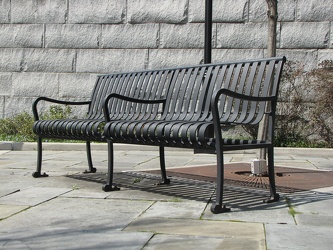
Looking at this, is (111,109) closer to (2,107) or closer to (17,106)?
(17,106)

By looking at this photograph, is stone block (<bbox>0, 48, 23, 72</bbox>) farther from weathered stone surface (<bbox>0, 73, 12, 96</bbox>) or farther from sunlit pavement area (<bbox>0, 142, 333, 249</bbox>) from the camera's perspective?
sunlit pavement area (<bbox>0, 142, 333, 249</bbox>)

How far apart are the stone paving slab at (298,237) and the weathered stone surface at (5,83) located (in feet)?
28.7

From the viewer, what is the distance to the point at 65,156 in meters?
8.41

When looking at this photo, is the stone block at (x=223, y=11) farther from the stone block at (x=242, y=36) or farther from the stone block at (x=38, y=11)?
the stone block at (x=38, y=11)

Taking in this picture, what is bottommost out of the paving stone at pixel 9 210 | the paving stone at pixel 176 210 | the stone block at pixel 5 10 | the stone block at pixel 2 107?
the paving stone at pixel 9 210

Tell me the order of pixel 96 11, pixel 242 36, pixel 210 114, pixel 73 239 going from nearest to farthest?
pixel 73 239
pixel 210 114
pixel 242 36
pixel 96 11

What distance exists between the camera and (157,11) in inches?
411

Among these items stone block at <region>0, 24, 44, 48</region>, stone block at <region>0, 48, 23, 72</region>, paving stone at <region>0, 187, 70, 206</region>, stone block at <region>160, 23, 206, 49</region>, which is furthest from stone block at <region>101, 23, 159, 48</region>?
paving stone at <region>0, 187, 70, 206</region>

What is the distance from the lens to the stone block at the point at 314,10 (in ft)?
32.2

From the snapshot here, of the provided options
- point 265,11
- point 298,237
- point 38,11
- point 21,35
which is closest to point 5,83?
point 21,35

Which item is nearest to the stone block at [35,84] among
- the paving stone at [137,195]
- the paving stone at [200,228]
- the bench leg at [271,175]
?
the paving stone at [137,195]

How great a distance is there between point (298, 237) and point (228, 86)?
1.87 m

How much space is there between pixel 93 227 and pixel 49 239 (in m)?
0.37

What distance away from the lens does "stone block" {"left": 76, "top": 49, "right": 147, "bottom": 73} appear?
414 inches
